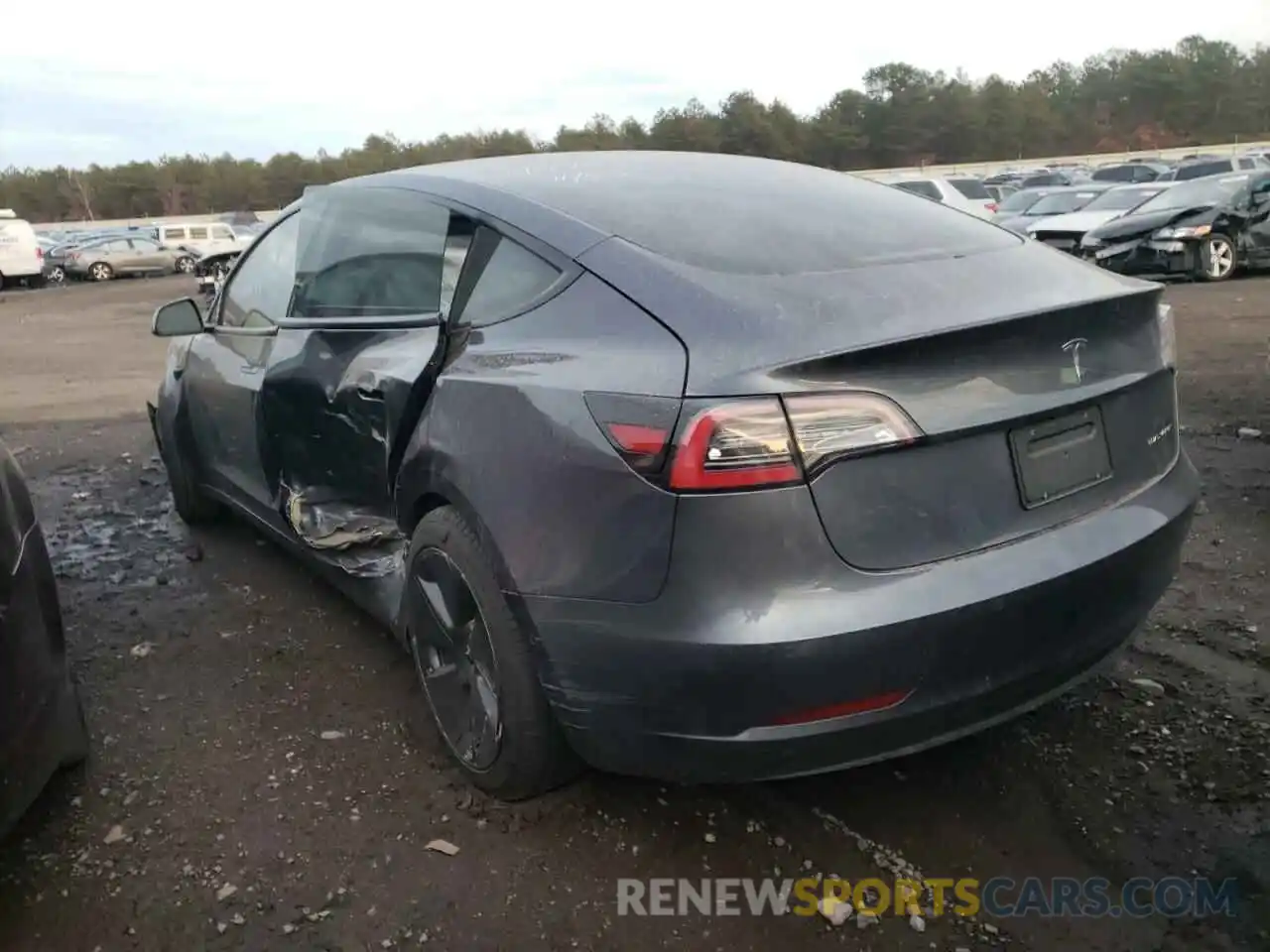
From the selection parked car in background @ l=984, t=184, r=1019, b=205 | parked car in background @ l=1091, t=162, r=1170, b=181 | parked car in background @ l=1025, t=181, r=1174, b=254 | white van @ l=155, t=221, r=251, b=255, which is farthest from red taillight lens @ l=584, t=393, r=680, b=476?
white van @ l=155, t=221, r=251, b=255

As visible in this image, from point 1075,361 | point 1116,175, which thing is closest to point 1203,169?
point 1116,175

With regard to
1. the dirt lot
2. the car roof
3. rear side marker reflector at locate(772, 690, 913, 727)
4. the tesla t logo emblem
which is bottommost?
the dirt lot

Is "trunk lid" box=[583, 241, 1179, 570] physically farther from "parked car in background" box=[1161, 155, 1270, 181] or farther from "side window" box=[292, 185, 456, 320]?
"parked car in background" box=[1161, 155, 1270, 181]

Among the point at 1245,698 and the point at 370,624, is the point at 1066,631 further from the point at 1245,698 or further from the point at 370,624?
the point at 370,624

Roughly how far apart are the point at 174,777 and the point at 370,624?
1.04 meters

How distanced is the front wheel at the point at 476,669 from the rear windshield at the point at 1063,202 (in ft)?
55.7

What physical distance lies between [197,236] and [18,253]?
6.40m

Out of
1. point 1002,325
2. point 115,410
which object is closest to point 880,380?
point 1002,325

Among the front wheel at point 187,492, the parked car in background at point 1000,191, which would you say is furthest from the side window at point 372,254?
the parked car in background at point 1000,191

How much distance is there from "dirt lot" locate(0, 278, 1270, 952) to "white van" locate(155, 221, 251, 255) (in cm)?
3266

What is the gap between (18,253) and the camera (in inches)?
1121

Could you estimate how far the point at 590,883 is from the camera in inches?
95.9

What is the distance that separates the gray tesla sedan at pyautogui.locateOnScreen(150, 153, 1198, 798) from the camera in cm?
203

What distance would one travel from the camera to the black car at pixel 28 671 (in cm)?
236
